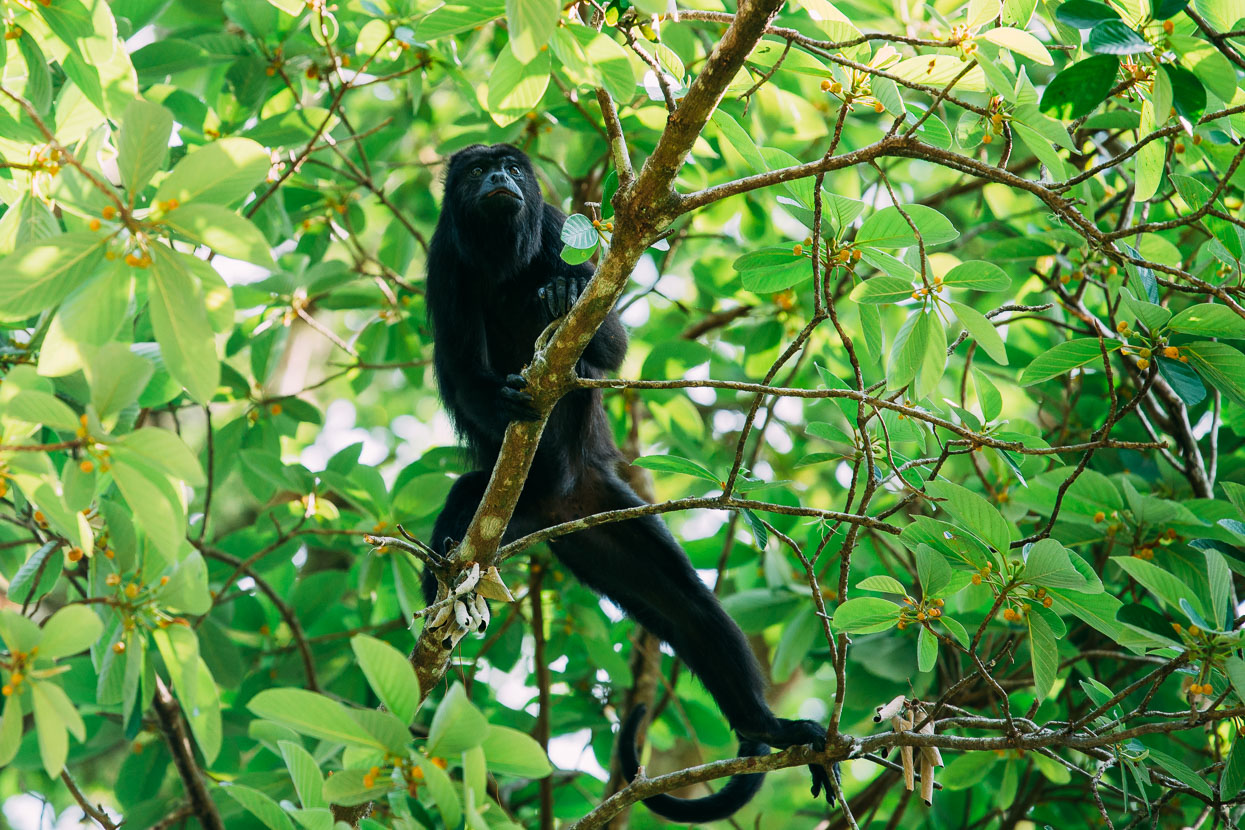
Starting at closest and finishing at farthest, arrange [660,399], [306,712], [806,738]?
[306,712] < [806,738] < [660,399]

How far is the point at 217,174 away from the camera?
5.56ft

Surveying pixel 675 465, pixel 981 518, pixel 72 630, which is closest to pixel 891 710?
pixel 981 518

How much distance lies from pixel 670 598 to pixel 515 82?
2.09m

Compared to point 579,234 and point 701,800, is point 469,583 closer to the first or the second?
point 579,234

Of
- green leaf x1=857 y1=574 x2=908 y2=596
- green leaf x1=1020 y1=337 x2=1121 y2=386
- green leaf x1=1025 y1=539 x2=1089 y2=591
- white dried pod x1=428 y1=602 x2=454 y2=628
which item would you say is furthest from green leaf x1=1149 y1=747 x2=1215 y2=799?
white dried pod x1=428 y1=602 x2=454 y2=628

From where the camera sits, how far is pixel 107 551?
7.86 feet

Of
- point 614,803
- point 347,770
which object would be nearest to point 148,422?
point 614,803

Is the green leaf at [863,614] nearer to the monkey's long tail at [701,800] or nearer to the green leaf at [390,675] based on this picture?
the green leaf at [390,675]

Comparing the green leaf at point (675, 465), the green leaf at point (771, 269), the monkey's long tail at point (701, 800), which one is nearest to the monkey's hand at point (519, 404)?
the green leaf at point (675, 465)

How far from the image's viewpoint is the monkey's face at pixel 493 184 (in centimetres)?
373

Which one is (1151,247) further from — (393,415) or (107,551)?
(393,415)

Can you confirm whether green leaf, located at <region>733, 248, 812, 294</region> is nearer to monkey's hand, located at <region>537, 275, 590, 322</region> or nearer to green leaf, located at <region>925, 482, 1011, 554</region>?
green leaf, located at <region>925, 482, 1011, 554</region>

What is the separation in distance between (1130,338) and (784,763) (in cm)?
138

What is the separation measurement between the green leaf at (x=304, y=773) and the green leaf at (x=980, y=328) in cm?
156
